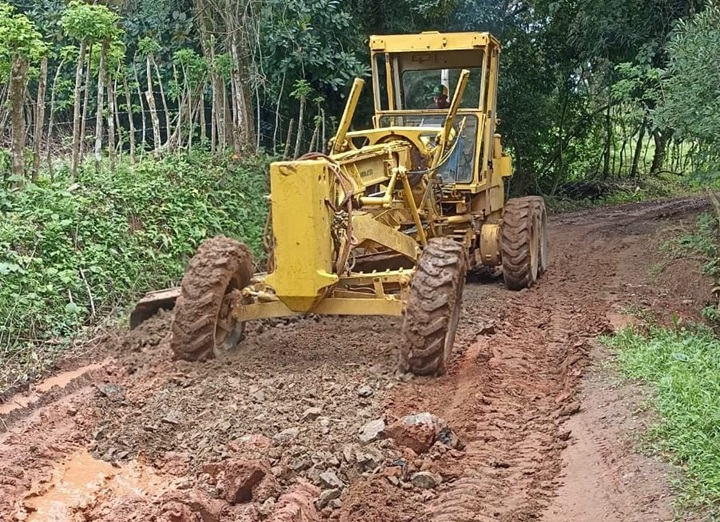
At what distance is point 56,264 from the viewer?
8820 millimetres

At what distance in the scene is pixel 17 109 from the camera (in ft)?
31.6

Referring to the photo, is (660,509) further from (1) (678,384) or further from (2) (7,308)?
(2) (7,308)

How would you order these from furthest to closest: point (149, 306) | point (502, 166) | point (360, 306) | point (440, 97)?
point (502, 166)
point (440, 97)
point (149, 306)
point (360, 306)

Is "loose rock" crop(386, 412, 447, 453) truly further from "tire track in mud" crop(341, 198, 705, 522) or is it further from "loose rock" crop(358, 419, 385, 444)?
"tire track in mud" crop(341, 198, 705, 522)

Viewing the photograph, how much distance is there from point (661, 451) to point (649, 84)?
410 inches

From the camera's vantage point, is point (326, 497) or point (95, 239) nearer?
point (326, 497)

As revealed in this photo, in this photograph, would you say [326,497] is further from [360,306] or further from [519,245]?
[519,245]

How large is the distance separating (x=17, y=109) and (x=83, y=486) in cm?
555

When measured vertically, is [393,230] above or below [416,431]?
above

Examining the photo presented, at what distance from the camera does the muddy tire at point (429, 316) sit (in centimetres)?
675

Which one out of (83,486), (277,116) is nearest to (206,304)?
(83,486)

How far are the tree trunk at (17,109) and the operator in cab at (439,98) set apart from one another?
A: 447 centimetres

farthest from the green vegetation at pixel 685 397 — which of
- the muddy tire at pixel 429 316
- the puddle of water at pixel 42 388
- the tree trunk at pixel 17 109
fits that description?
the tree trunk at pixel 17 109

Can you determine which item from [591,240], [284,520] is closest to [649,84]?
[591,240]
